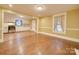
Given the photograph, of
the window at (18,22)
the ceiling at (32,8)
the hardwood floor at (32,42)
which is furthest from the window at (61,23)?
the window at (18,22)

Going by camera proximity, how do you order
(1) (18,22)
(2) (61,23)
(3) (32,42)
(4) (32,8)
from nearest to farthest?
(4) (32,8), (1) (18,22), (3) (32,42), (2) (61,23)

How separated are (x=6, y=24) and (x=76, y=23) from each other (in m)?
1.84

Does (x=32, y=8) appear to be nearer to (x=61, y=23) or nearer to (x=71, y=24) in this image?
(x=61, y=23)

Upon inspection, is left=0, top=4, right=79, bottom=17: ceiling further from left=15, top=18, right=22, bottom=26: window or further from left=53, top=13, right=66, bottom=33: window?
left=53, top=13, right=66, bottom=33: window

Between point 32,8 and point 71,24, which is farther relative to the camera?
point 71,24

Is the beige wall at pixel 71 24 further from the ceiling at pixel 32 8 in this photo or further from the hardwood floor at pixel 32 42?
the ceiling at pixel 32 8

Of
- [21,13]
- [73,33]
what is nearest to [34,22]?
[21,13]

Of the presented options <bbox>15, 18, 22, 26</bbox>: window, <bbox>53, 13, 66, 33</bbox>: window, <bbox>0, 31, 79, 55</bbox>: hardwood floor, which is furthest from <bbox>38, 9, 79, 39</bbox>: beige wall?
<bbox>15, 18, 22, 26</bbox>: window

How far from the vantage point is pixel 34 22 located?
235 centimetres

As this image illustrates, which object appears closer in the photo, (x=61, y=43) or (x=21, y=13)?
(x=21, y=13)

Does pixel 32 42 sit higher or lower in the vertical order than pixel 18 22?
lower

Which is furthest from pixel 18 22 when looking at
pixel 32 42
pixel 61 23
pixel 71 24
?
pixel 71 24
